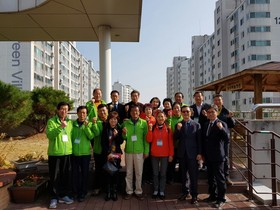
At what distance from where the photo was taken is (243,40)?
1650 inches

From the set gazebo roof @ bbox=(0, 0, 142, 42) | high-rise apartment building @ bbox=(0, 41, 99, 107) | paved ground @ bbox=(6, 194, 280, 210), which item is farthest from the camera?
high-rise apartment building @ bbox=(0, 41, 99, 107)

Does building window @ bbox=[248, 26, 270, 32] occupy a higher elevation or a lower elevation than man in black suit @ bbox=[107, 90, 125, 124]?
higher

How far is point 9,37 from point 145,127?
6.31m

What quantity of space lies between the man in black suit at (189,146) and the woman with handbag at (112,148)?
1045 mm

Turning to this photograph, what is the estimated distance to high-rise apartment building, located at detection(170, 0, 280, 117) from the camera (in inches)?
1567

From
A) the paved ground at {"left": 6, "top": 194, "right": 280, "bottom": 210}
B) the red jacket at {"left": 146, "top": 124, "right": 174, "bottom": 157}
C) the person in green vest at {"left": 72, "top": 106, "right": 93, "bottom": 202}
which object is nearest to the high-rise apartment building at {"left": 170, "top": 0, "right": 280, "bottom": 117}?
the paved ground at {"left": 6, "top": 194, "right": 280, "bottom": 210}

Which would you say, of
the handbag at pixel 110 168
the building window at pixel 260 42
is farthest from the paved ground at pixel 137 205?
the building window at pixel 260 42

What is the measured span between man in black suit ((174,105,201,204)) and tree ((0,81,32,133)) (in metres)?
10.5

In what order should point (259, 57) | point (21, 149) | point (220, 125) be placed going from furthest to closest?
point (259, 57)
point (21, 149)
point (220, 125)

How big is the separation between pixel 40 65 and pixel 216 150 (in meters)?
41.6

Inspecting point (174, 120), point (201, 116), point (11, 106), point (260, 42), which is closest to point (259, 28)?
point (260, 42)

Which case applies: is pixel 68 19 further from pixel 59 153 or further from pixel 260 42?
pixel 260 42

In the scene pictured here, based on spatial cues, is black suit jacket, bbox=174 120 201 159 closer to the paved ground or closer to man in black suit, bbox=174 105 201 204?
man in black suit, bbox=174 105 201 204

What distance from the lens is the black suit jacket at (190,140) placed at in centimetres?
466
